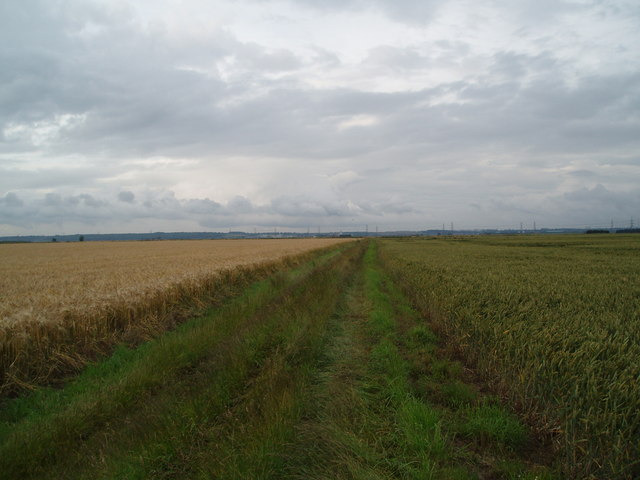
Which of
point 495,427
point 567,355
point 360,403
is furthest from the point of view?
point 360,403

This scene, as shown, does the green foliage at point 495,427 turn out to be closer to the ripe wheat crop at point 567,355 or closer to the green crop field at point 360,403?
the green crop field at point 360,403

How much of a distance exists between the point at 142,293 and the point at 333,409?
304 inches

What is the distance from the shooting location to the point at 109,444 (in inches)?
164

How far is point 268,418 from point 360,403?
4.68 ft

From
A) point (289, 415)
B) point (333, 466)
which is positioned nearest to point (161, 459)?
point (289, 415)

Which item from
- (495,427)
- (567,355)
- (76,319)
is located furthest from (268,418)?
(76,319)

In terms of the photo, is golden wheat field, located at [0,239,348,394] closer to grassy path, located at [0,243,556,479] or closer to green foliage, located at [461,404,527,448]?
A: grassy path, located at [0,243,556,479]

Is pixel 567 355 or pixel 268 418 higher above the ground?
pixel 567 355

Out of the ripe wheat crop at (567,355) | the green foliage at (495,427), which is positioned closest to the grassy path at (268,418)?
the green foliage at (495,427)

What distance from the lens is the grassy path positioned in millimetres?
3646

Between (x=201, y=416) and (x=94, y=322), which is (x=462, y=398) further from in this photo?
(x=94, y=322)

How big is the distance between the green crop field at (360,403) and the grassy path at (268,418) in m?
0.02

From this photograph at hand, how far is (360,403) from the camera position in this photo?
4.85 metres

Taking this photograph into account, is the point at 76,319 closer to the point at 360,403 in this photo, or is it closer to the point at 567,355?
the point at 360,403
